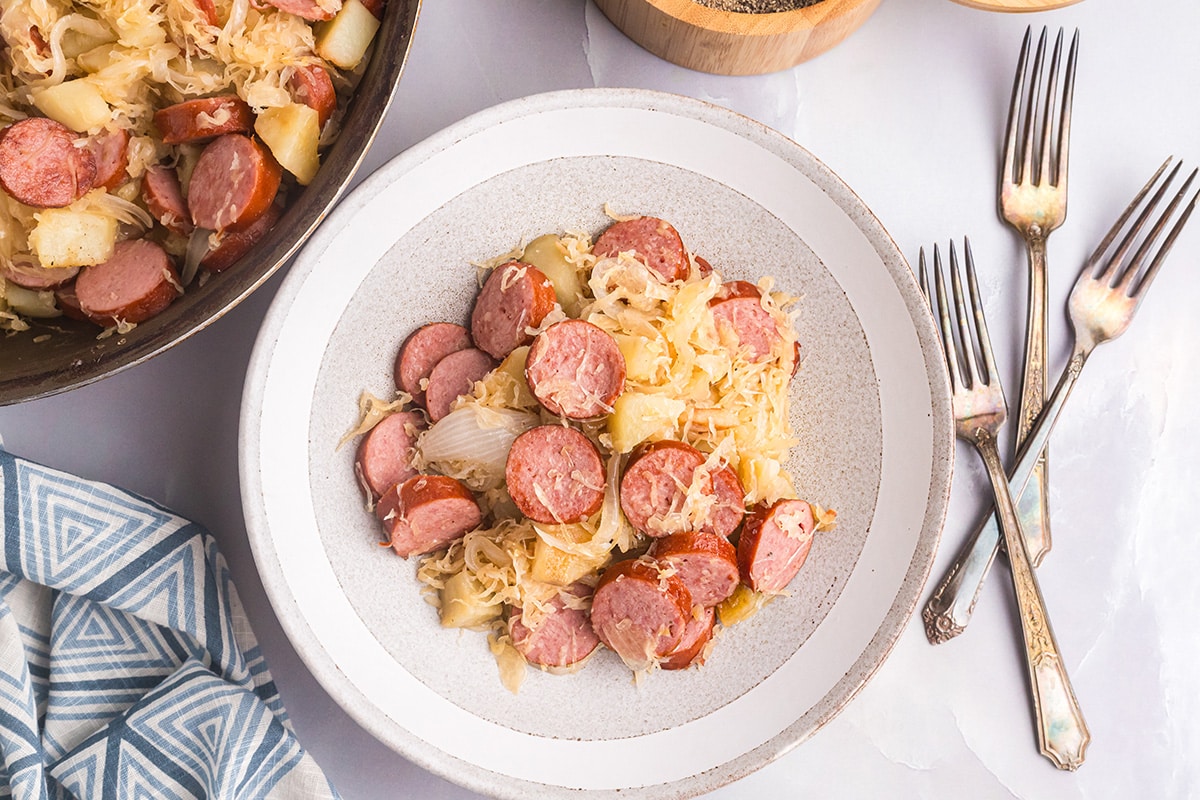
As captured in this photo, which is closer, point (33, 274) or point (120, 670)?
point (33, 274)

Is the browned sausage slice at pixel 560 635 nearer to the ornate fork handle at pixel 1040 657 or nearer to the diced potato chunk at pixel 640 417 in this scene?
the diced potato chunk at pixel 640 417

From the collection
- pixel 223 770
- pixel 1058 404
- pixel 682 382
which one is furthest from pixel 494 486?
pixel 1058 404

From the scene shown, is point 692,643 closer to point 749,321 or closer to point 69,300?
point 749,321

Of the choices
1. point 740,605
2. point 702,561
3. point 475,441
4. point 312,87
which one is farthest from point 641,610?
point 312,87

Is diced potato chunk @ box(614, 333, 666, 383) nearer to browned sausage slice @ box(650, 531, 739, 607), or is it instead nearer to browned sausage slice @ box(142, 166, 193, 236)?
browned sausage slice @ box(650, 531, 739, 607)

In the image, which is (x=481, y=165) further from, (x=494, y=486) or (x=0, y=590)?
(x=0, y=590)

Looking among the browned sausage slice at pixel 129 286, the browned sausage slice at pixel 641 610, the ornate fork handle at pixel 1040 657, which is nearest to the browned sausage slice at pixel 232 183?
the browned sausage slice at pixel 129 286
